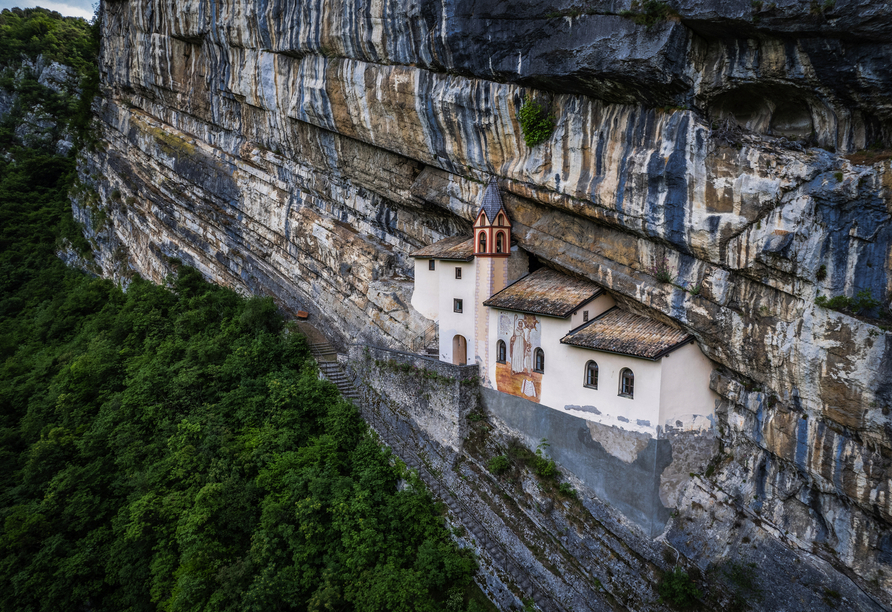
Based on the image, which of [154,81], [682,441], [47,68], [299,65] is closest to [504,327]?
[682,441]

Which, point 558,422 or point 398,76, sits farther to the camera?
point 398,76

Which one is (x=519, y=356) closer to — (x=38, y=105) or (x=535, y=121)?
(x=535, y=121)

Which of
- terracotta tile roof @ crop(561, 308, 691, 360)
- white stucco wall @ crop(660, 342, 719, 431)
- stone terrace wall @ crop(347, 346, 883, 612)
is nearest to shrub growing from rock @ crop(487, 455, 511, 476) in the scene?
stone terrace wall @ crop(347, 346, 883, 612)

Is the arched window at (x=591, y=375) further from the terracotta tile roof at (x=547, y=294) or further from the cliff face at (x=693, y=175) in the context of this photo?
the cliff face at (x=693, y=175)

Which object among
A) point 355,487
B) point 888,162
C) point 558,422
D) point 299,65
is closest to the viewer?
point 888,162

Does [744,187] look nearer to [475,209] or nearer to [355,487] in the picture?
[475,209]

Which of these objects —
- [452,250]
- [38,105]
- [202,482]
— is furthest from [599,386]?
[38,105]

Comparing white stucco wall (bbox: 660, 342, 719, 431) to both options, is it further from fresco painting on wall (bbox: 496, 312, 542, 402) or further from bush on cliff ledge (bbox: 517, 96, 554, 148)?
bush on cliff ledge (bbox: 517, 96, 554, 148)
